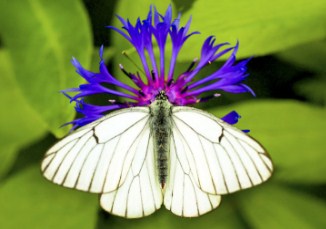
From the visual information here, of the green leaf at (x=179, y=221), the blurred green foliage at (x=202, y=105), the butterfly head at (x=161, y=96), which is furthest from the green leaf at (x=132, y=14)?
the green leaf at (x=179, y=221)

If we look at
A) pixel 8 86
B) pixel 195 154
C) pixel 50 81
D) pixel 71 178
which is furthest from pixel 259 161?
pixel 8 86

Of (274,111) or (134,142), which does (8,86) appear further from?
(274,111)

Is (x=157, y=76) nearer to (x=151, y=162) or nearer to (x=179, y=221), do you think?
(x=151, y=162)

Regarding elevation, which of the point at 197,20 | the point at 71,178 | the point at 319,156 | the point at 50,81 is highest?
the point at 197,20

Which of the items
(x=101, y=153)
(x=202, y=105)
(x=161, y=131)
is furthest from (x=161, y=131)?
(x=202, y=105)

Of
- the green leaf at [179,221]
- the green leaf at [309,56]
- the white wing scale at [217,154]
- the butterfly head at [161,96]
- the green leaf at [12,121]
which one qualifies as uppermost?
the green leaf at [309,56]

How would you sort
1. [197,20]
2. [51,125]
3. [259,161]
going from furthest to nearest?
1. [197,20]
2. [51,125]
3. [259,161]

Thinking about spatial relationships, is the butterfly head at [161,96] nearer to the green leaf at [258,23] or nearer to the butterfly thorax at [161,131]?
the butterfly thorax at [161,131]
